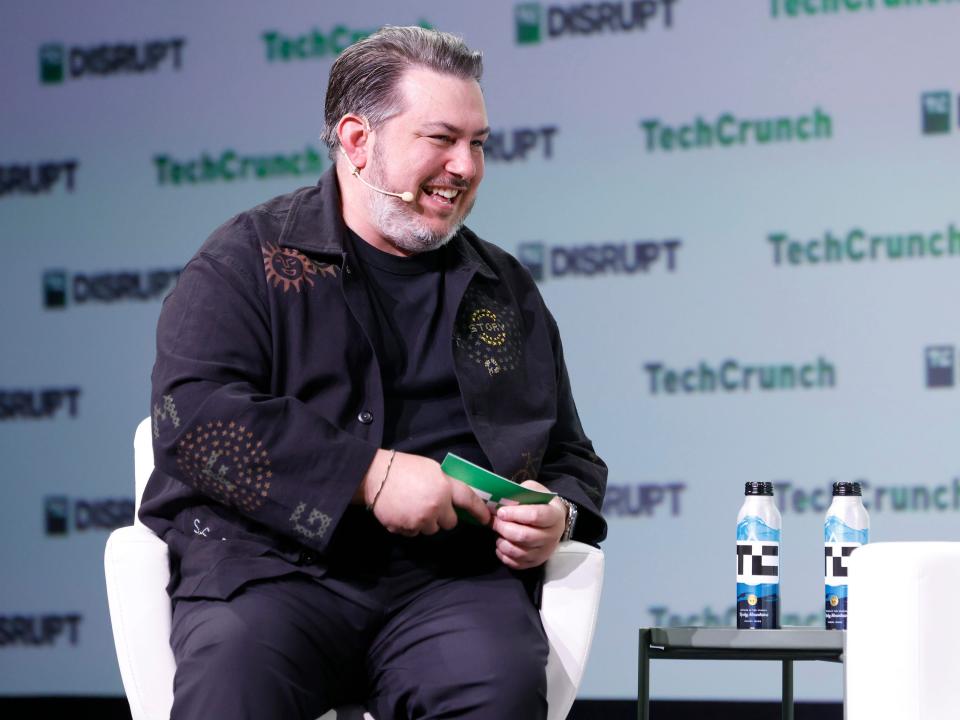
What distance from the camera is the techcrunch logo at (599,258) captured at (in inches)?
143

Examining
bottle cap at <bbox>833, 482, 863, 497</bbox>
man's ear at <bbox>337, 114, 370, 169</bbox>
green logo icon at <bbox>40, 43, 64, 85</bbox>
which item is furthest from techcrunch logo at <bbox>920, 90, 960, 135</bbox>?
green logo icon at <bbox>40, 43, 64, 85</bbox>

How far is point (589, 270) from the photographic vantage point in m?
3.69

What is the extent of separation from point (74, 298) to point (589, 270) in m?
1.59

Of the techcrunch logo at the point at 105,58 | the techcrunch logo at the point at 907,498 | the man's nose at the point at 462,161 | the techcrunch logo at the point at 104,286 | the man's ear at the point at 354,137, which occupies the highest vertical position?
the techcrunch logo at the point at 105,58

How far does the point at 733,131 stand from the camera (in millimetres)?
3611

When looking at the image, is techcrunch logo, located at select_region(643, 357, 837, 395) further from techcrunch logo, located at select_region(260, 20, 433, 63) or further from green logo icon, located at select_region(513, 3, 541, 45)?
techcrunch logo, located at select_region(260, 20, 433, 63)

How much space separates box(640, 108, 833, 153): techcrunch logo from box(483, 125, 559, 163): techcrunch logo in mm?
268

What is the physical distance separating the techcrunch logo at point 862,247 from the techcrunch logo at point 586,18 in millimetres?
701

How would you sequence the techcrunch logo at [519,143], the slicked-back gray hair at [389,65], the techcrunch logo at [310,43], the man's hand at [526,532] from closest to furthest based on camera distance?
the man's hand at [526,532], the slicked-back gray hair at [389,65], the techcrunch logo at [519,143], the techcrunch logo at [310,43]

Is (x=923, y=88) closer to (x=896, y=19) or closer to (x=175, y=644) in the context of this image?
(x=896, y=19)

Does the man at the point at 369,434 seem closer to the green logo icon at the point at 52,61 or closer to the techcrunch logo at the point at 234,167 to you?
the techcrunch logo at the point at 234,167

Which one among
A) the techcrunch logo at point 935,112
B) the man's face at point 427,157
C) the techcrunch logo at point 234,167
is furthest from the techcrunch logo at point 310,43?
the man's face at point 427,157

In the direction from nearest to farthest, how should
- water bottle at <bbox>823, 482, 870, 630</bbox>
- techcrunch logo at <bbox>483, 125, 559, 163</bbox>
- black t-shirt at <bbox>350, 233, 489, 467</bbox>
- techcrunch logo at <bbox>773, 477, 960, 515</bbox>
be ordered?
black t-shirt at <bbox>350, 233, 489, 467</bbox>
water bottle at <bbox>823, 482, 870, 630</bbox>
techcrunch logo at <bbox>773, 477, 960, 515</bbox>
techcrunch logo at <bbox>483, 125, 559, 163</bbox>

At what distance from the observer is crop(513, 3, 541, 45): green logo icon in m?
3.75
